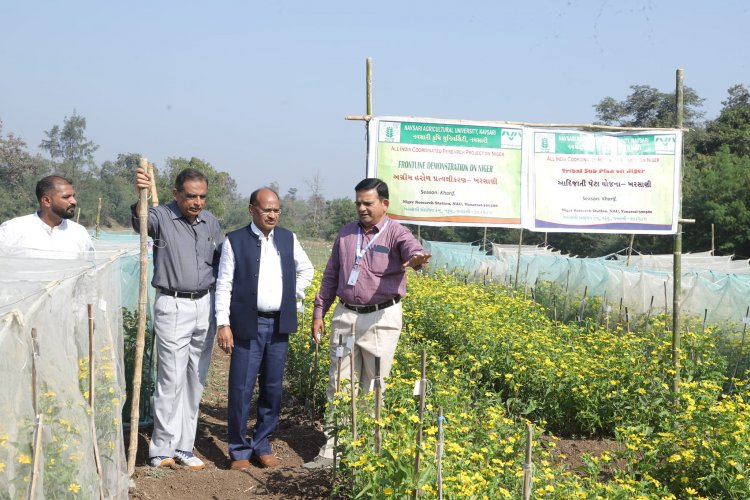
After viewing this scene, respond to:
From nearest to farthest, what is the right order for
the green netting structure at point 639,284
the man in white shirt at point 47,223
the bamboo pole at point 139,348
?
the bamboo pole at point 139,348
the man in white shirt at point 47,223
the green netting structure at point 639,284

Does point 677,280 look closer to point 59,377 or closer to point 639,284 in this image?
point 59,377

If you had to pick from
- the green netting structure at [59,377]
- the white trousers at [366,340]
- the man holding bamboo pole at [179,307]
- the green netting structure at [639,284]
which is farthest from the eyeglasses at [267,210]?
the green netting structure at [639,284]

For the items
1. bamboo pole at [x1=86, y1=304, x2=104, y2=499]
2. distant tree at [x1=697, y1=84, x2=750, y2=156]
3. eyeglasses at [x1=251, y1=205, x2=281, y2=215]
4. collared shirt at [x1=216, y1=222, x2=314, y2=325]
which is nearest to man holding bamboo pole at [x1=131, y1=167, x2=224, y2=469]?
collared shirt at [x1=216, y1=222, x2=314, y2=325]

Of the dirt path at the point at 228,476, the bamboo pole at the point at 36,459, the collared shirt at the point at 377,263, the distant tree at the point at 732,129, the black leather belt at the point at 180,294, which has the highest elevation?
the distant tree at the point at 732,129

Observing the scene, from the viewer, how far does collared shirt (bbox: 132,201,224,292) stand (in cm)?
473

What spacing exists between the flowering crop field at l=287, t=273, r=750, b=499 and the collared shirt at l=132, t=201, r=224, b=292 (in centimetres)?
117

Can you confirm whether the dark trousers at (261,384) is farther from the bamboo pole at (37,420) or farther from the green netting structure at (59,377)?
the bamboo pole at (37,420)

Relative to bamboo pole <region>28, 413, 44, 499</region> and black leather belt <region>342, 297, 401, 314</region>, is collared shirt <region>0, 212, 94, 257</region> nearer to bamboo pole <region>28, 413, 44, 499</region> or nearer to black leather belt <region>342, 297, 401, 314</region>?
black leather belt <region>342, 297, 401, 314</region>

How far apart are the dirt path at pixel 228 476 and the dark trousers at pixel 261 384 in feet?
0.55

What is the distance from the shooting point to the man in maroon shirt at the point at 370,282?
15.8ft

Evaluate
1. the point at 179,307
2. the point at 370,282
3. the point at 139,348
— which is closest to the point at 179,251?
the point at 179,307

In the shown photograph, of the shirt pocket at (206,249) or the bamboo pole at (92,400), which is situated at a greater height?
the shirt pocket at (206,249)

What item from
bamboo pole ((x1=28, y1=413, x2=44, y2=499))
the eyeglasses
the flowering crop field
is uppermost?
the eyeglasses

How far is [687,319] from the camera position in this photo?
904 centimetres
